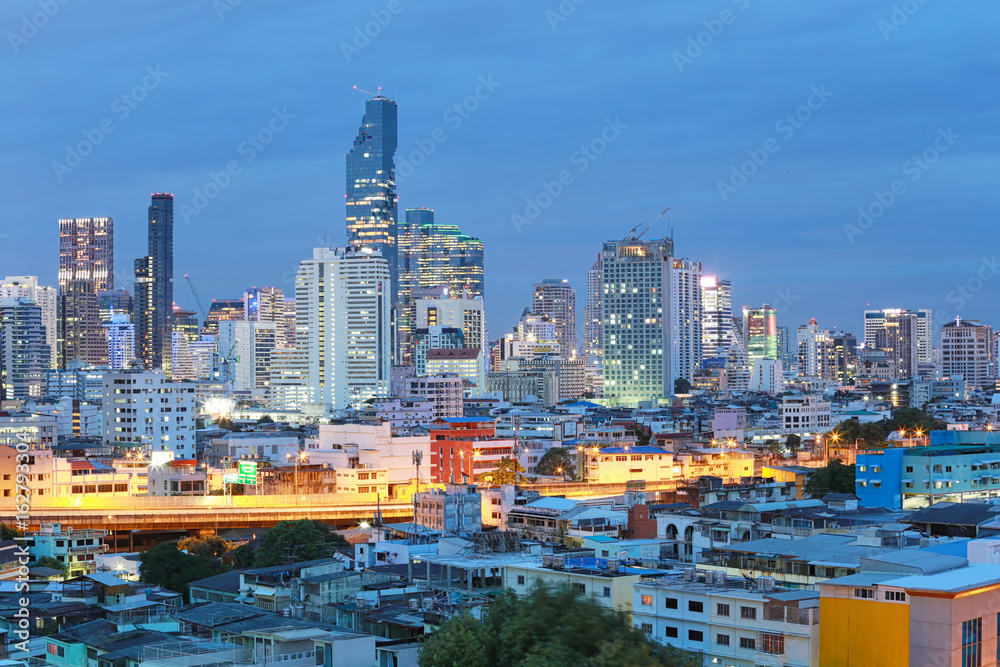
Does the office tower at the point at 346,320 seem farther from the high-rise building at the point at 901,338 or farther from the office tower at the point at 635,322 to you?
the high-rise building at the point at 901,338

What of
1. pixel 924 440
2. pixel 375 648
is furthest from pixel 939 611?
pixel 924 440

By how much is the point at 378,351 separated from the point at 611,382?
2559 centimetres

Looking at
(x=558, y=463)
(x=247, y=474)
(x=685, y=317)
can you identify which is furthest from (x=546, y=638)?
(x=685, y=317)

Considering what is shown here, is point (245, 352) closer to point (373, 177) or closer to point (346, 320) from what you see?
point (373, 177)

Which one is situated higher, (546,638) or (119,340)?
(119,340)

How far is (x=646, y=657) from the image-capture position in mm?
15250

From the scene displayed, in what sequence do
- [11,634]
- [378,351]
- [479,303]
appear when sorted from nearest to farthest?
[11,634], [378,351], [479,303]

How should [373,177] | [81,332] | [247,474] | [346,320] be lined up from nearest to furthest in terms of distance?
1. [247,474]
2. [346,320]
3. [81,332]
4. [373,177]

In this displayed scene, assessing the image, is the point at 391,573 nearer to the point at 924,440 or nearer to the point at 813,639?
the point at 813,639

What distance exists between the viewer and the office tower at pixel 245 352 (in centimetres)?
18462

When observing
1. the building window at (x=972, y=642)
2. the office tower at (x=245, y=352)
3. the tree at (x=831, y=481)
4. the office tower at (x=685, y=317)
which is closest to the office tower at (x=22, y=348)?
the office tower at (x=245, y=352)

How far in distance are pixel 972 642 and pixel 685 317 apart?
5410 inches

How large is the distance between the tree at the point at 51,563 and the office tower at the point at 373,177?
158710mm

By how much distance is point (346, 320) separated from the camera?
415 feet
